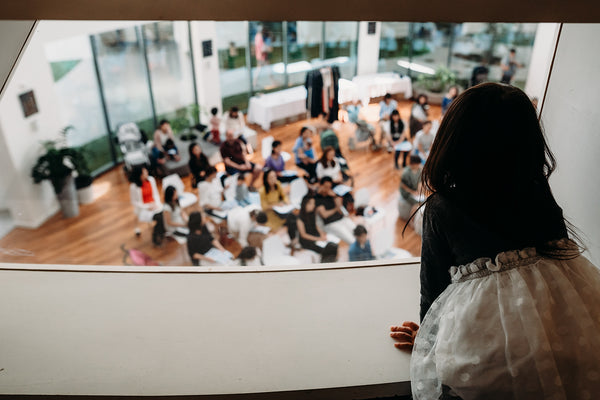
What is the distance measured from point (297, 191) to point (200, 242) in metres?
1.46

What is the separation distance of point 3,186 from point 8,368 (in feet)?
19.4

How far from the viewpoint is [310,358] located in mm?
1267

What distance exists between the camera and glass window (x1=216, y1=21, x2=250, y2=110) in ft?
31.2

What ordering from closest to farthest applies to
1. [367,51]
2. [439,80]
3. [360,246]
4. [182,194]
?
[360,246]
[182,194]
[439,80]
[367,51]

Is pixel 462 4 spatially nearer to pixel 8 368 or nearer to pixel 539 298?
pixel 539 298

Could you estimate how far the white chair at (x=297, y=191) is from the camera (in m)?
5.62

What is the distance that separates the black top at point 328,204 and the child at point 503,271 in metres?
3.96

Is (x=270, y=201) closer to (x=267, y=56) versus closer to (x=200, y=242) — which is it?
(x=200, y=242)

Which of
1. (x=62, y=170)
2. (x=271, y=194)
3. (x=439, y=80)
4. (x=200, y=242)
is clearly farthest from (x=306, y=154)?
(x=439, y=80)

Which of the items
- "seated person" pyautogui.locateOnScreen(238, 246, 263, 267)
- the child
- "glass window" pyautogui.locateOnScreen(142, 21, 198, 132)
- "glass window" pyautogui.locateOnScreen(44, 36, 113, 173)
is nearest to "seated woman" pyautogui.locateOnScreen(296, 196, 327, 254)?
"seated person" pyautogui.locateOnScreen(238, 246, 263, 267)

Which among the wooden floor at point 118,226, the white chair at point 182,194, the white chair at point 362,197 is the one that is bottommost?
the wooden floor at point 118,226

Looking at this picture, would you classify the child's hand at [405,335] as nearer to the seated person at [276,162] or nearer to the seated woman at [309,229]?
the seated woman at [309,229]

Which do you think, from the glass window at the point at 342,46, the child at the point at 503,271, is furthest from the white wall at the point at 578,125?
the glass window at the point at 342,46

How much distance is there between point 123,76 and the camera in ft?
27.3
